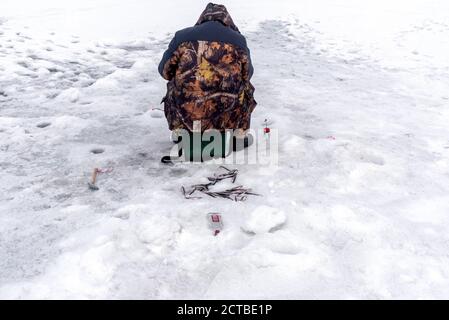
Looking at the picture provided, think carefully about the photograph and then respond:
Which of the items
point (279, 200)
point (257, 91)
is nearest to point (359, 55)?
point (257, 91)

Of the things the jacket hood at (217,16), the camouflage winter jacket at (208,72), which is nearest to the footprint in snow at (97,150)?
the camouflage winter jacket at (208,72)

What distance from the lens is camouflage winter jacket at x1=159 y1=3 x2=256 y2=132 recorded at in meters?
4.05

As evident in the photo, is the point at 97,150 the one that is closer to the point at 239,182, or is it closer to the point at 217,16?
the point at 239,182

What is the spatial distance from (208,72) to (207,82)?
96 mm

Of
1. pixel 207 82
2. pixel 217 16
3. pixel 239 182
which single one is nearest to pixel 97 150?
pixel 207 82

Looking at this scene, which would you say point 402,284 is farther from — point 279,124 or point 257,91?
point 257,91

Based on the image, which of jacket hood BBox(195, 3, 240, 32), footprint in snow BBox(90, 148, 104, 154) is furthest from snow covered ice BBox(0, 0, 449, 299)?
jacket hood BBox(195, 3, 240, 32)

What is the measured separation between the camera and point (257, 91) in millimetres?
6637

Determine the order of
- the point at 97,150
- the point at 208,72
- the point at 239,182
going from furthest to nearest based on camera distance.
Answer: the point at 97,150, the point at 208,72, the point at 239,182

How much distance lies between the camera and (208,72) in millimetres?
4082

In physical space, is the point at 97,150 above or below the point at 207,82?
below

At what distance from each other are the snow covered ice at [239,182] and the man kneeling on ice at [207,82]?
369mm

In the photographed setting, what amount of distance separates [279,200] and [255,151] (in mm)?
1115

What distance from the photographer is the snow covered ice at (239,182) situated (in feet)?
8.70
